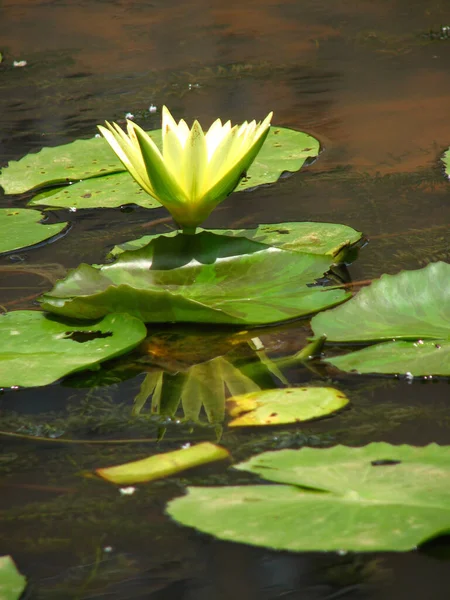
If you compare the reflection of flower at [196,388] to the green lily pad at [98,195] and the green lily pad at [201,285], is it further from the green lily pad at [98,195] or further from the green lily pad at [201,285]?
the green lily pad at [98,195]

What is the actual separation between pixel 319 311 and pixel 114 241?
1.89ft

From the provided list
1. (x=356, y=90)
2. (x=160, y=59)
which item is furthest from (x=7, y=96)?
(x=356, y=90)

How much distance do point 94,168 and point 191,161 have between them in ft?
2.44

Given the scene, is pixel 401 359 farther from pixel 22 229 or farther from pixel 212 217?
pixel 22 229

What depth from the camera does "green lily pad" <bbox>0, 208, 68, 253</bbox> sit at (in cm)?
178

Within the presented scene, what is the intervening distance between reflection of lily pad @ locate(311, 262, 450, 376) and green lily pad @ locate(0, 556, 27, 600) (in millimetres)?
529

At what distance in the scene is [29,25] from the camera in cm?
414

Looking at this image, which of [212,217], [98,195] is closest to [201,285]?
[212,217]

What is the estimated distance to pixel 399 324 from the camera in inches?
51.5

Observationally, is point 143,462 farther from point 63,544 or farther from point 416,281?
point 416,281

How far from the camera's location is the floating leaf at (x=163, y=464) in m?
1.05

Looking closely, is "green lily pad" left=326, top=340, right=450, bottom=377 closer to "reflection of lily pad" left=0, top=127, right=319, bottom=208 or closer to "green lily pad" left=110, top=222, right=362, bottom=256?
"green lily pad" left=110, top=222, right=362, bottom=256

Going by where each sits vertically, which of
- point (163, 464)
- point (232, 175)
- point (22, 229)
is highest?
point (232, 175)

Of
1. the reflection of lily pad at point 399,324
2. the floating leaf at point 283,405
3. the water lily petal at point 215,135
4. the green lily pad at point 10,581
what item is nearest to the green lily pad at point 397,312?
the reflection of lily pad at point 399,324
